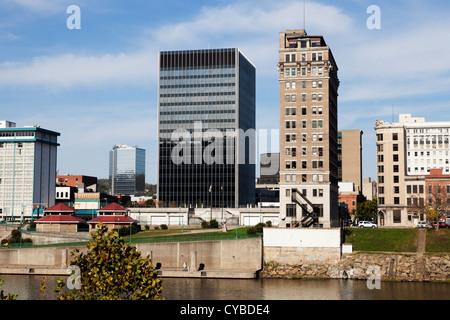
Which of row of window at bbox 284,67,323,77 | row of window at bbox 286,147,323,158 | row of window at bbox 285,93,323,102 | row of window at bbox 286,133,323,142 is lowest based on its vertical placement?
row of window at bbox 286,147,323,158

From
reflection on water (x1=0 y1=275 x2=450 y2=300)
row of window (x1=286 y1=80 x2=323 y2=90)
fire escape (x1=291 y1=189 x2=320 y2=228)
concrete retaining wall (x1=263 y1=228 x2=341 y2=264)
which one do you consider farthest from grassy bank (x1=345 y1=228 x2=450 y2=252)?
row of window (x1=286 y1=80 x2=323 y2=90)

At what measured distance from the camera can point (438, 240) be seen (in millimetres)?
104000

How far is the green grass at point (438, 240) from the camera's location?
101m

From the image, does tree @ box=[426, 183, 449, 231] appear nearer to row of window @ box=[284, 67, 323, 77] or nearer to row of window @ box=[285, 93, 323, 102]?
row of window @ box=[285, 93, 323, 102]

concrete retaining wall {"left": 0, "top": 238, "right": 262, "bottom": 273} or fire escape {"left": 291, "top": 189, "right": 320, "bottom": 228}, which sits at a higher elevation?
fire escape {"left": 291, "top": 189, "right": 320, "bottom": 228}

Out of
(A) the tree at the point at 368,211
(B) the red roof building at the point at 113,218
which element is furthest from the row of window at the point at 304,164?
(A) the tree at the point at 368,211

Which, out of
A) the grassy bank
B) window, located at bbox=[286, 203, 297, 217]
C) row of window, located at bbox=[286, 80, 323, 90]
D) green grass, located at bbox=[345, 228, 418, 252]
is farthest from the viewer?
row of window, located at bbox=[286, 80, 323, 90]

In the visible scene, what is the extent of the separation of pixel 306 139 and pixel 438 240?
117 feet

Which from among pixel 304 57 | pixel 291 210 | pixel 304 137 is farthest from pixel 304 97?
pixel 291 210

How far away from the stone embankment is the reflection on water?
3228 millimetres

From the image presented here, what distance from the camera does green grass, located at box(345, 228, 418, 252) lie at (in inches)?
4065

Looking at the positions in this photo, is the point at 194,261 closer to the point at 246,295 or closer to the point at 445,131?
the point at 246,295

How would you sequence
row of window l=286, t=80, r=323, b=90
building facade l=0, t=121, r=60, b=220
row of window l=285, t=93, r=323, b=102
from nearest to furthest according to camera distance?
row of window l=285, t=93, r=323, b=102, row of window l=286, t=80, r=323, b=90, building facade l=0, t=121, r=60, b=220
